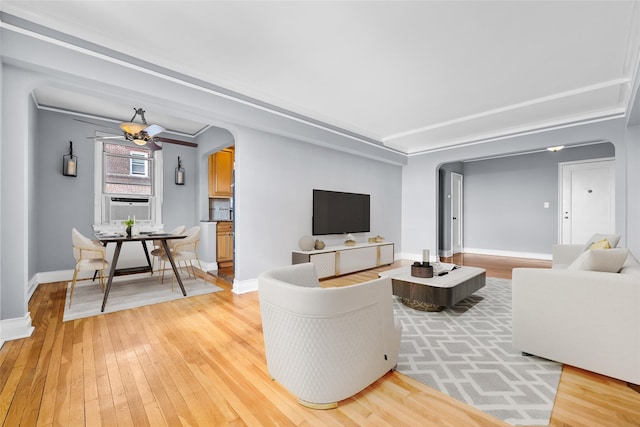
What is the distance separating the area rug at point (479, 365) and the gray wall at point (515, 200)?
4.86 m

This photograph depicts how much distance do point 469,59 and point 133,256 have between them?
5.93 metres

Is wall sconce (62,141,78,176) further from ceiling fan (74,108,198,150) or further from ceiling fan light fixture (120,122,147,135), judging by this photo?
ceiling fan light fixture (120,122,147,135)

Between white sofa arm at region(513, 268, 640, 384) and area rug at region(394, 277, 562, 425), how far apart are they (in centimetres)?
18

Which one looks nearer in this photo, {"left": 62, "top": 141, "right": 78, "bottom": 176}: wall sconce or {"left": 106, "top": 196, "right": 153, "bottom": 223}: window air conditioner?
{"left": 62, "top": 141, "right": 78, "bottom": 176}: wall sconce

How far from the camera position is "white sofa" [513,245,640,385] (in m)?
1.72

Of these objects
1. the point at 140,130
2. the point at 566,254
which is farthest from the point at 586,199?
the point at 140,130

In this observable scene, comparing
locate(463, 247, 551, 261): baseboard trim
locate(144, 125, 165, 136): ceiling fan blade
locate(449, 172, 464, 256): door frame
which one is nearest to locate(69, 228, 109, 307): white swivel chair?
locate(144, 125, 165, 136): ceiling fan blade

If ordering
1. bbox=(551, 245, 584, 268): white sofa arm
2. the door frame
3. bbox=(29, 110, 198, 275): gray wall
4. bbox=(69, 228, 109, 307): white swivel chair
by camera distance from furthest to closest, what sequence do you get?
the door frame
bbox=(29, 110, 198, 275): gray wall
bbox=(551, 245, 584, 268): white sofa arm
bbox=(69, 228, 109, 307): white swivel chair

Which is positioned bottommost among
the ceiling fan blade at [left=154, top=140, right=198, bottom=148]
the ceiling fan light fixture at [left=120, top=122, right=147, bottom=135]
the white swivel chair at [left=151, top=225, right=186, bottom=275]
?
the white swivel chair at [left=151, top=225, right=186, bottom=275]

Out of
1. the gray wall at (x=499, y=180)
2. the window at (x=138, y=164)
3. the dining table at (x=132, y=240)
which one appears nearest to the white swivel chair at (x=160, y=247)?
the dining table at (x=132, y=240)

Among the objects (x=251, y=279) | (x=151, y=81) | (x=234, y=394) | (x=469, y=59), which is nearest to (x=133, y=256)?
(x=251, y=279)

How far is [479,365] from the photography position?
2035 millimetres

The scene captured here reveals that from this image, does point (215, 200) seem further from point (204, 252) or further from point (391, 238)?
point (391, 238)

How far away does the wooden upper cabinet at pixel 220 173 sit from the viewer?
5797 mm
